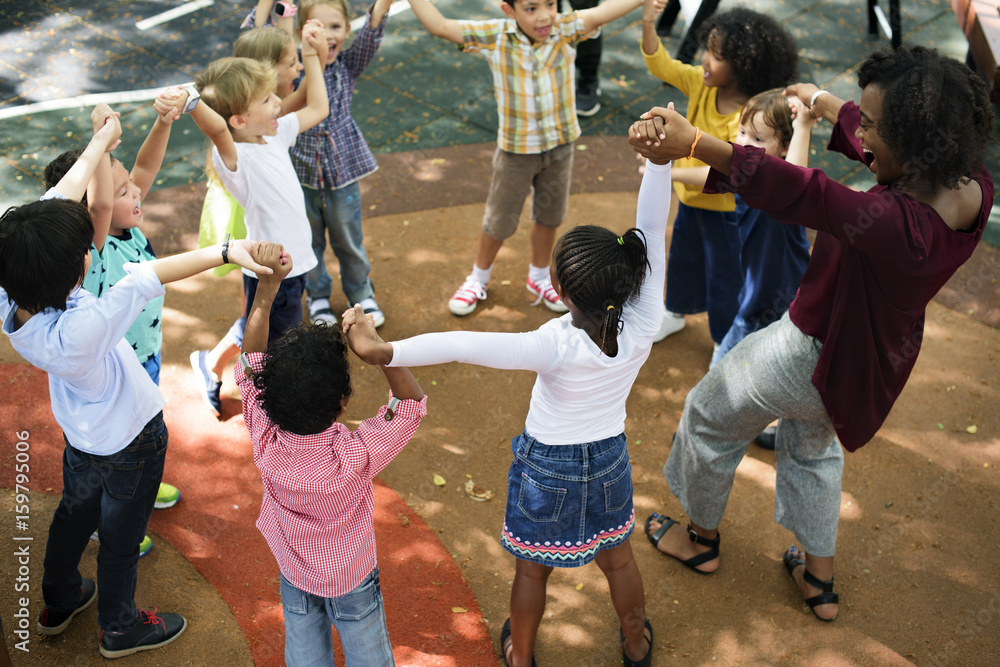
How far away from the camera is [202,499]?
12.2ft

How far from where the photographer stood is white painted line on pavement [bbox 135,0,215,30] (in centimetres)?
790

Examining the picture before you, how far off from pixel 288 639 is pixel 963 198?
246 centimetres

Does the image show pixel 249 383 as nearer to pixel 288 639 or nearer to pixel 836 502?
pixel 288 639

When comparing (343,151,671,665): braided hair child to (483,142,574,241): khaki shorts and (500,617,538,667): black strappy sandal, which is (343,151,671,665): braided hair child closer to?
(500,617,538,667): black strappy sandal

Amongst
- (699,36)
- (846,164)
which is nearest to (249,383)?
(699,36)

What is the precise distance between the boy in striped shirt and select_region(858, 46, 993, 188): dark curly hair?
2099 mm

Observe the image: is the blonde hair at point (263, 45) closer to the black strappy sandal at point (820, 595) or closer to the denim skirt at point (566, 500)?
the denim skirt at point (566, 500)

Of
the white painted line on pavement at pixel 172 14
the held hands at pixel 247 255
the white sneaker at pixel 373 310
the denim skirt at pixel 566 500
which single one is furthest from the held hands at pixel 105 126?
the white painted line on pavement at pixel 172 14

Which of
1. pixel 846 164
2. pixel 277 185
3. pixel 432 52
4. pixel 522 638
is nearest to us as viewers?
pixel 522 638

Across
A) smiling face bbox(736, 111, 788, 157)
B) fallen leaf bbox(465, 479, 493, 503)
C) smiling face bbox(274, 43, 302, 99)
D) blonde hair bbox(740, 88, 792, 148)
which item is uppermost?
smiling face bbox(274, 43, 302, 99)

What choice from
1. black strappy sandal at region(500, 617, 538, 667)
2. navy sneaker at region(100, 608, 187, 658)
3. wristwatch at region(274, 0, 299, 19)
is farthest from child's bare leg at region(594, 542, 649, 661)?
wristwatch at region(274, 0, 299, 19)

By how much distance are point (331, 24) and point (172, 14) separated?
4829 millimetres

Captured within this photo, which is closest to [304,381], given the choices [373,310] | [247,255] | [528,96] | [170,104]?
[247,255]

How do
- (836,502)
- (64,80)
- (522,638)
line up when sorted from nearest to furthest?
(522,638) → (836,502) → (64,80)
